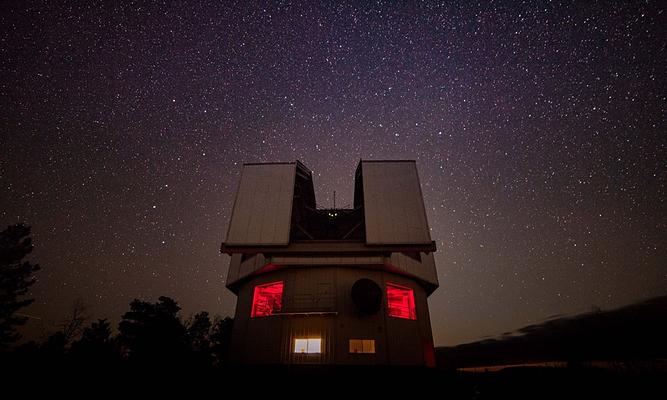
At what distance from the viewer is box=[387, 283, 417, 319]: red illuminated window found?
57.7 feet

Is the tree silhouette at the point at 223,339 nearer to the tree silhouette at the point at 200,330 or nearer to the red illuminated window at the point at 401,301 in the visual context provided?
the tree silhouette at the point at 200,330

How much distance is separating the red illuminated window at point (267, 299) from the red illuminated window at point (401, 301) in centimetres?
656

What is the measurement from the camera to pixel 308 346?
1577 cm

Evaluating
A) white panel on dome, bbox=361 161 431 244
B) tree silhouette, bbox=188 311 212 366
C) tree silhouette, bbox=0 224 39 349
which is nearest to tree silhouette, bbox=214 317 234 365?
tree silhouette, bbox=188 311 212 366

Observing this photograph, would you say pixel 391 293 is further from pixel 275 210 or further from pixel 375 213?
pixel 275 210

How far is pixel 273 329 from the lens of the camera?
16.4 metres

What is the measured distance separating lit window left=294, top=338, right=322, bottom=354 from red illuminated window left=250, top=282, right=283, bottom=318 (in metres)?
2.34

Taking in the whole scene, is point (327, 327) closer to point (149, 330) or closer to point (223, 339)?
point (149, 330)

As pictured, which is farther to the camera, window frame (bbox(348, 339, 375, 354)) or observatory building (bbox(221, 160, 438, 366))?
window frame (bbox(348, 339, 375, 354))

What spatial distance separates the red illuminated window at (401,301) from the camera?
17594mm

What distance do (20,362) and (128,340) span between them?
26.4m

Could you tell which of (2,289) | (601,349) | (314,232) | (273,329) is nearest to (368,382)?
(273,329)

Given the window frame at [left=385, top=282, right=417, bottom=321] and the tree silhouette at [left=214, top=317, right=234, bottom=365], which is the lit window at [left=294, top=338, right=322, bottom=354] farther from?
the tree silhouette at [left=214, top=317, right=234, bottom=365]

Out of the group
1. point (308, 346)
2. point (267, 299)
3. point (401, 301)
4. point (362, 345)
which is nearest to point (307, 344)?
point (308, 346)
